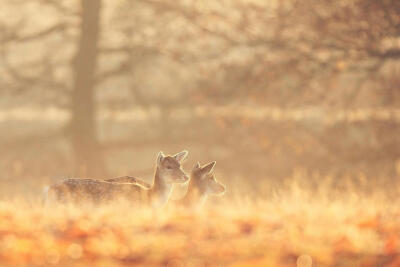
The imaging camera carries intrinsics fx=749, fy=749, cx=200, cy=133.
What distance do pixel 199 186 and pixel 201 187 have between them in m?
0.04

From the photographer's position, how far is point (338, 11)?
1638cm

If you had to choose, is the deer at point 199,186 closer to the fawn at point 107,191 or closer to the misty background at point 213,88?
the fawn at point 107,191

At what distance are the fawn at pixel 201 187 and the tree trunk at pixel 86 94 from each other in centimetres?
763

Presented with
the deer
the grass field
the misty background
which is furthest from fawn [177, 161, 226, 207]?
the misty background

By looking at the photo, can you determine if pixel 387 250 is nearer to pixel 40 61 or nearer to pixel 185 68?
pixel 185 68

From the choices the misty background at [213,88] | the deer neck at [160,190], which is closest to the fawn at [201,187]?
the deer neck at [160,190]

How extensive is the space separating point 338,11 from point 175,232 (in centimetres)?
1077

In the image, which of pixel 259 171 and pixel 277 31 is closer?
pixel 277 31

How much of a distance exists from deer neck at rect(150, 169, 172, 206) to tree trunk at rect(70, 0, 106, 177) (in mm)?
8170

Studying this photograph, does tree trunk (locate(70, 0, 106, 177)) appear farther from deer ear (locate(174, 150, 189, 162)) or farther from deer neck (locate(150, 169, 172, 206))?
deer neck (locate(150, 169, 172, 206))

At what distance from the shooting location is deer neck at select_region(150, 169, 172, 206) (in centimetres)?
1004

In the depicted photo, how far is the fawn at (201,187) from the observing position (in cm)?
A: 1059

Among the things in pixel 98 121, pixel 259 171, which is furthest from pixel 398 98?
pixel 98 121

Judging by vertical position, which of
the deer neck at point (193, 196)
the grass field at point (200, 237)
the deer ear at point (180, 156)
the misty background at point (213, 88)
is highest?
the misty background at point (213, 88)
